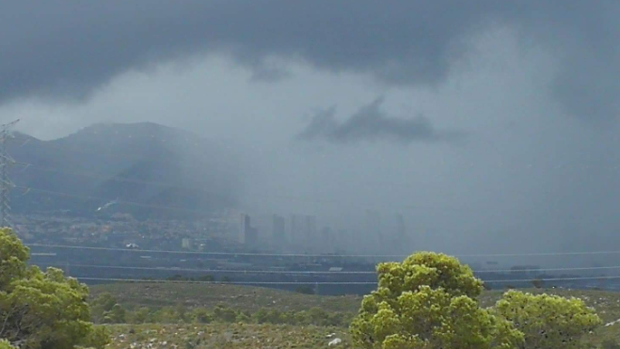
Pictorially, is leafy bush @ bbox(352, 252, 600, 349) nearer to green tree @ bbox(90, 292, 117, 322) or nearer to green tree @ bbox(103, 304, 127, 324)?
green tree @ bbox(103, 304, 127, 324)

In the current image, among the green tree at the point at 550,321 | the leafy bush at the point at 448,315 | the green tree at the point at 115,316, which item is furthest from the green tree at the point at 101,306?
the leafy bush at the point at 448,315

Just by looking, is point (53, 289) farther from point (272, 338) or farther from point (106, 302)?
point (106, 302)

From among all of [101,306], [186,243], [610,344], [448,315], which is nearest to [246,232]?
[186,243]

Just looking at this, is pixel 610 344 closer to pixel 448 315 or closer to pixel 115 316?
pixel 448 315

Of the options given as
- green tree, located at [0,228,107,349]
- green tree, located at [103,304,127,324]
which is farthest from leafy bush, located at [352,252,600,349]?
green tree, located at [103,304,127,324]

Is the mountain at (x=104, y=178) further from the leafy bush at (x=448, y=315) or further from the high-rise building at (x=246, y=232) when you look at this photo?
the leafy bush at (x=448, y=315)
